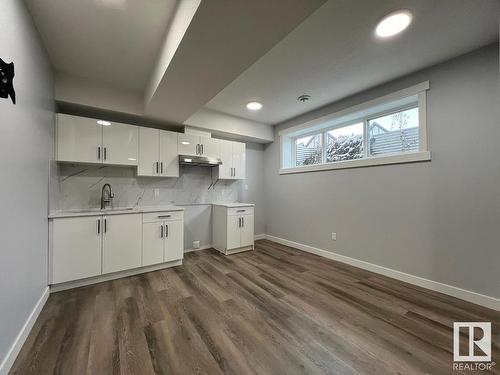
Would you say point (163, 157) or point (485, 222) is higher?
point (163, 157)

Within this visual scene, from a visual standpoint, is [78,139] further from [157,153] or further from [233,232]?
[233,232]

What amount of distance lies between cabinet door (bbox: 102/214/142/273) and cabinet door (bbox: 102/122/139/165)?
0.83m

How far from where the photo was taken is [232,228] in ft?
12.0

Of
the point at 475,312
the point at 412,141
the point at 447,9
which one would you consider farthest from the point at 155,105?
the point at 475,312

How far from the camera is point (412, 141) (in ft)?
8.56

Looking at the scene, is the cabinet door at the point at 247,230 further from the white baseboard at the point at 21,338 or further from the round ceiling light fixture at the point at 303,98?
the white baseboard at the point at 21,338

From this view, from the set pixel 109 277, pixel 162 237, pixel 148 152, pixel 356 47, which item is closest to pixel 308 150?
pixel 356 47

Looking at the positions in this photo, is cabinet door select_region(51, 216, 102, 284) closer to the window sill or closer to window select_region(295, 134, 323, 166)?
the window sill

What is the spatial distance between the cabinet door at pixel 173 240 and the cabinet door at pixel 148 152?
2.87 feet

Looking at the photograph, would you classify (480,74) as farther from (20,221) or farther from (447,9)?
(20,221)

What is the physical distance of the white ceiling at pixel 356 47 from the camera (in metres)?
1.59

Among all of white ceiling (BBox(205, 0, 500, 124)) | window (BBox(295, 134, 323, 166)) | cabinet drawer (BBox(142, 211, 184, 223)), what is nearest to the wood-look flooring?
cabinet drawer (BBox(142, 211, 184, 223))

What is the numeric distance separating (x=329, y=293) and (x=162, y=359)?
176 centimetres

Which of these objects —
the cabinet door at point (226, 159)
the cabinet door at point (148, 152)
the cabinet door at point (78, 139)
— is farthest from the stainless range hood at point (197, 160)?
the cabinet door at point (78, 139)
